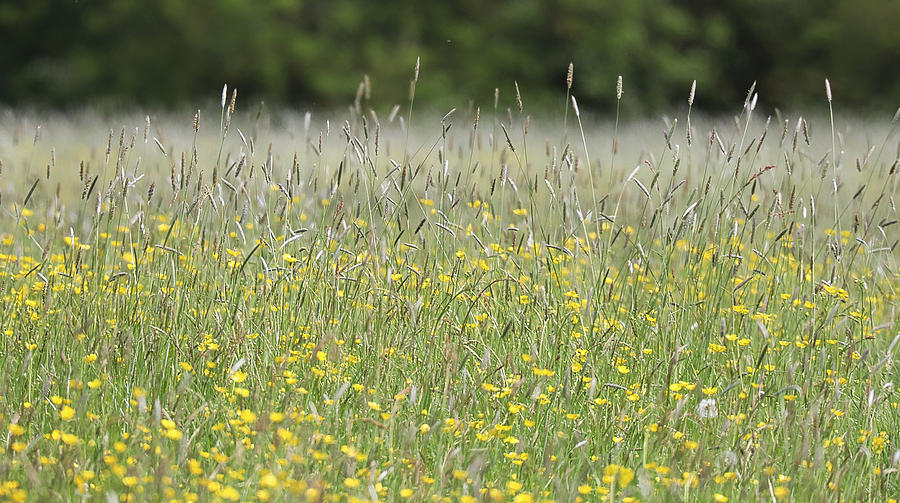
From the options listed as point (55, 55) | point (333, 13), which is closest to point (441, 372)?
point (333, 13)

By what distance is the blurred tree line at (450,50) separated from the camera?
14906 mm

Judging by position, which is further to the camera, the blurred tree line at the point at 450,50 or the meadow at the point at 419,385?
the blurred tree line at the point at 450,50

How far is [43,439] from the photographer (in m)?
2.60

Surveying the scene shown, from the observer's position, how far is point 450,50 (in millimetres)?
15766

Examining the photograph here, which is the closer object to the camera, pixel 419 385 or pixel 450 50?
pixel 419 385

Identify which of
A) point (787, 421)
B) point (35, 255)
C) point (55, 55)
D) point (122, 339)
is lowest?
point (55, 55)

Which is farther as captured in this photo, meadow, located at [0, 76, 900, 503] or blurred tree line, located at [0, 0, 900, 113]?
blurred tree line, located at [0, 0, 900, 113]

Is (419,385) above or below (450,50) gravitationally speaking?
above

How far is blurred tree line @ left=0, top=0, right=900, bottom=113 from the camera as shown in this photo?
48.9 ft

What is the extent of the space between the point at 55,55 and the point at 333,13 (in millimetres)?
5586

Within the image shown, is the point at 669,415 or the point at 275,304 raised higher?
the point at 669,415

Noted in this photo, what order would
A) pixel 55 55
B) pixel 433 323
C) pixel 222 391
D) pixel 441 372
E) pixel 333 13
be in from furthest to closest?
pixel 55 55, pixel 333 13, pixel 433 323, pixel 441 372, pixel 222 391

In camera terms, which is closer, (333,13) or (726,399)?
(726,399)

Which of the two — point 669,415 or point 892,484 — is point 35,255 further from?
point 892,484
